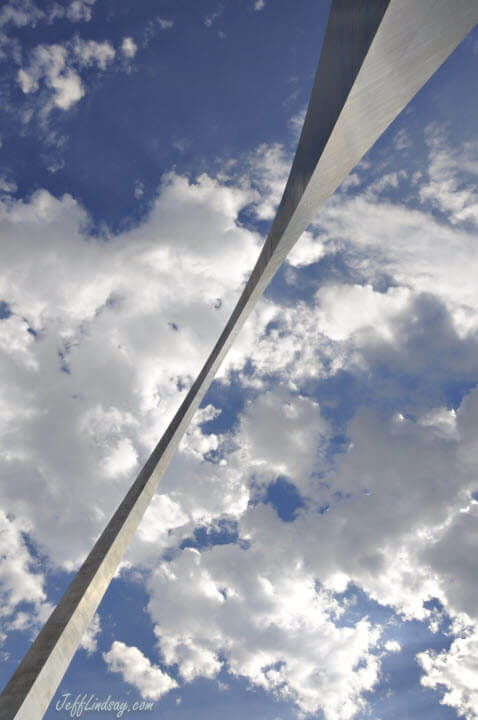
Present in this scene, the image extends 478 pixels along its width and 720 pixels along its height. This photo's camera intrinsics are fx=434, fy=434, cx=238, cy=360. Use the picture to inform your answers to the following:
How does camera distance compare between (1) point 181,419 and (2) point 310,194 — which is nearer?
(2) point 310,194

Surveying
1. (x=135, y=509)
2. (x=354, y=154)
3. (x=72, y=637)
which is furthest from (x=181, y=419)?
(x=354, y=154)

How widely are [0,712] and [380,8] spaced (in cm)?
1310

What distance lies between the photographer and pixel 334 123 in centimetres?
984

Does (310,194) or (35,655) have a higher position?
(310,194)

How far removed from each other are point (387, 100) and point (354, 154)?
2.15 m

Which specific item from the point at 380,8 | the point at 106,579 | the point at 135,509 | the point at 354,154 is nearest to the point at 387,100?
the point at 354,154

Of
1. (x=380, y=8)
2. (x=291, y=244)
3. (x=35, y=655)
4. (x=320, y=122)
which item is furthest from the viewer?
(x=291, y=244)

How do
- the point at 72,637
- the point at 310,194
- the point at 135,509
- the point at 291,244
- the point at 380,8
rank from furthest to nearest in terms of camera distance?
the point at 291,244 → the point at 310,194 → the point at 135,509 → the point at 72,637 → the point at 380,8

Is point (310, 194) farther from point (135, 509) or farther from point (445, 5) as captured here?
point (135, 509)

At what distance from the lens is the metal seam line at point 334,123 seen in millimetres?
7496

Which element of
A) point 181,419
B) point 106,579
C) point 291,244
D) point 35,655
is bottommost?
point 35,655

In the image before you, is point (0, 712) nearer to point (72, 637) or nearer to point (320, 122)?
point (72, 637)

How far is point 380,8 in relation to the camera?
7.01 meters

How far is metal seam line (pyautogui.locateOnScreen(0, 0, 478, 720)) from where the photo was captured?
7.50 m
